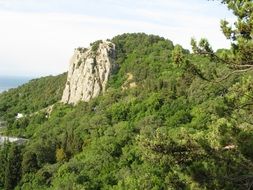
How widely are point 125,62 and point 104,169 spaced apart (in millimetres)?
56338

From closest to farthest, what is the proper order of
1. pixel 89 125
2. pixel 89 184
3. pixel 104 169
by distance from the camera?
pixel 89 184, pixel 104 169, pixel 89 125

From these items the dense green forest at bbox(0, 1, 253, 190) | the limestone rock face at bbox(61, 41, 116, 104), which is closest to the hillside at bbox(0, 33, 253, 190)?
the dense green forest at bbox(0, 1, 253, 190)

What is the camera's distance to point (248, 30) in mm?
16984

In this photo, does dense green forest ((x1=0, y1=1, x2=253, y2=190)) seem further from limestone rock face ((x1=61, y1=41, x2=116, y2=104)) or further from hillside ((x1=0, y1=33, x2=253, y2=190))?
limestone rock face ((x1=61, y1=41, x2=116, y2=104))

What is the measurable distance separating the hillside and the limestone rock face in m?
2.54

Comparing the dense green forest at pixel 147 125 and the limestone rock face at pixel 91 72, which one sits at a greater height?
the limestone rock face at pixel 91 72

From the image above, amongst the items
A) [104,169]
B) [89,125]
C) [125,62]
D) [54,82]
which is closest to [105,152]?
[104,169]

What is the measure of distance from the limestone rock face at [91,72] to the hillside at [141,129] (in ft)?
8.34

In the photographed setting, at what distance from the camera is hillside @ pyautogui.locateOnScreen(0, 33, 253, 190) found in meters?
17.7

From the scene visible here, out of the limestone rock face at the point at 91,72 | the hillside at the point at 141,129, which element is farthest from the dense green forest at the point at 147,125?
the limestone rock face at the point at 91,72

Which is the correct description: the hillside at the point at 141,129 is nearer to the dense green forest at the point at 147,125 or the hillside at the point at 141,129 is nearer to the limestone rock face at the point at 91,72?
the dense green forest at the point at 147,125

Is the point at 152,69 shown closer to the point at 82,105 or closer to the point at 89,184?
the point at 82,105

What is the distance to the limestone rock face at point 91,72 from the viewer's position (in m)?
114

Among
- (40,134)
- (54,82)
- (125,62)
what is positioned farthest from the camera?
(54,82)
